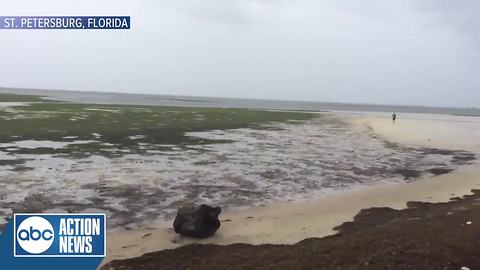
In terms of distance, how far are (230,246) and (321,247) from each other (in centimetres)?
222

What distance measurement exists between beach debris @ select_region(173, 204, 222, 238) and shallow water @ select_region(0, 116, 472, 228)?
1757 millimetres

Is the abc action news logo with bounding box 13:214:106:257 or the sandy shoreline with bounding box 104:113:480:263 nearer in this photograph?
the abc action news logo with bounding box 13:214:106:257

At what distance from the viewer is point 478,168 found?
26.4m

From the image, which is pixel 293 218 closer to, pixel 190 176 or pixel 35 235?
pixel 190 176

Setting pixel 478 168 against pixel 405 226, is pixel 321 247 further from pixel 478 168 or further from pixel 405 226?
pixel 478 168

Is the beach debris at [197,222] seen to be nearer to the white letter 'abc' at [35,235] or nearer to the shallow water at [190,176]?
the shallow water at [190,176]

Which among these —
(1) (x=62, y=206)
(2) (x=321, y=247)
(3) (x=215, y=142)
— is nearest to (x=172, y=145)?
(3) (x=215, y=142)

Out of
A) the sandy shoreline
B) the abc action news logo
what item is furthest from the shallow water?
the abc action news logo

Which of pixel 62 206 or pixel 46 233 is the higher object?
pixel 46 233

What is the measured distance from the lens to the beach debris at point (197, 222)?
11664mm

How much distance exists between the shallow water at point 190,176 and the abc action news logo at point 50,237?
5223 millimetres

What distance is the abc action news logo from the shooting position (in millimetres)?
7262

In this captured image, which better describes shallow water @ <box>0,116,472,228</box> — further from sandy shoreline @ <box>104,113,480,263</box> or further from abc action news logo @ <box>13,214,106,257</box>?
abc action news logo @ <box>13,214,106,257</box>

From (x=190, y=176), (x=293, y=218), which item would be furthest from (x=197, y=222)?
(x=190, y=176)
